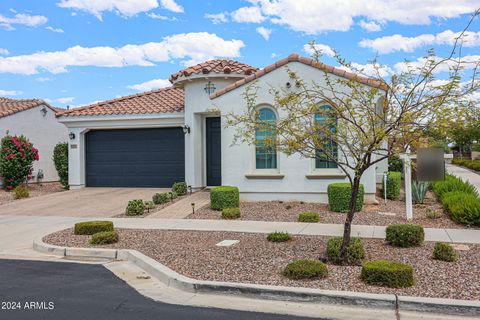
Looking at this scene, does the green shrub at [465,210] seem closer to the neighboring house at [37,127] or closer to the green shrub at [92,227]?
the green shrub at [92,227]

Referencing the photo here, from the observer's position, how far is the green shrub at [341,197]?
1220 cm

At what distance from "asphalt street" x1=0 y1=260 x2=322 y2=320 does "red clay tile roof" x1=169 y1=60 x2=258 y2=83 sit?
9.74 meters

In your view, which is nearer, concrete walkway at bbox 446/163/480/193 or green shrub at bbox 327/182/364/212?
green shrub at bbox 327/182/364/212

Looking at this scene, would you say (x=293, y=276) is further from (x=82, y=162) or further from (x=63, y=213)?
(x=82, y=162)

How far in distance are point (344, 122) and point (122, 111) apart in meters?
13.0

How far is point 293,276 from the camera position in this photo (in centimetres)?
632

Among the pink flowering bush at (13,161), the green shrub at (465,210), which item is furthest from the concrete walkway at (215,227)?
the pink flowering bush at (13,161)

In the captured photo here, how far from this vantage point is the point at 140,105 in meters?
18.9

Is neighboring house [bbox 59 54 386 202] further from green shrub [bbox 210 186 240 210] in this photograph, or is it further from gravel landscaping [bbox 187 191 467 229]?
green shrub [bbox 210 186 240 210]

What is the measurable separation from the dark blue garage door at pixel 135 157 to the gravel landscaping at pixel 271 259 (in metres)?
8.14

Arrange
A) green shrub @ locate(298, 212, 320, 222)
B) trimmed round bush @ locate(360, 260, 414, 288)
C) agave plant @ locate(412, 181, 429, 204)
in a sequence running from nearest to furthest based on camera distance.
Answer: trimmed round bush @ locate(360, 260, 414, 288)
green shrub @ locate(298, 212, 320, 222)
agave plant @ locate(412, 181, 429, 204)

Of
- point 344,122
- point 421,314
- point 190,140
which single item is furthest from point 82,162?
point 421,314

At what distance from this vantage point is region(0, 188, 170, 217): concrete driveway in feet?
45.5

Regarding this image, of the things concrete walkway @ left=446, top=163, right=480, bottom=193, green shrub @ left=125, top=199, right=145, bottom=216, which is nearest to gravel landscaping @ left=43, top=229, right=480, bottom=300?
green shrub @ left=125, top=199, right=145, bottom=216
